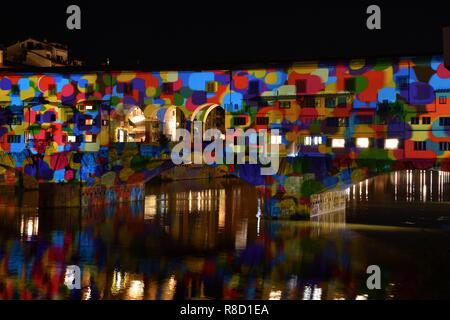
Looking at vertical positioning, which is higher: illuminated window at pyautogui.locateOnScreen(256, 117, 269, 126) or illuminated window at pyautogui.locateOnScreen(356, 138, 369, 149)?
illuminated window at pyautogui.locateOnScreen(256, 117, 269, 126)

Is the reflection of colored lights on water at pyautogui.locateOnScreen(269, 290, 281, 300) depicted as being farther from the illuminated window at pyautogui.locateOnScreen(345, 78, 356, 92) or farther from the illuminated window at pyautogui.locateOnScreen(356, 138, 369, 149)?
the illuminated window at pyautogui.locateOnScreen(345, 78, 356, 92)

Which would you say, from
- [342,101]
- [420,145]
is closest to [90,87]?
[342,101]

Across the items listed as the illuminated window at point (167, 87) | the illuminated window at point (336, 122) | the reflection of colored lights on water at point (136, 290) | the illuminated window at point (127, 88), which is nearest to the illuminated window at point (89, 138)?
the illuminated window at point (127, 88)

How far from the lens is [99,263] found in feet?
90.6

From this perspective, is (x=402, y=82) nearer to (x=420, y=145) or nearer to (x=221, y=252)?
(x=420, y=145)

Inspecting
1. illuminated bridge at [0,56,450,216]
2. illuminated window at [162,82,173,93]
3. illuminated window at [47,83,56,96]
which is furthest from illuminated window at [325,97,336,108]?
illuminated window at [47,83,56,96]

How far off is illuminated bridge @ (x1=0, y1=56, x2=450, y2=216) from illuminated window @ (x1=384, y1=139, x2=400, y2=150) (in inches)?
2.1

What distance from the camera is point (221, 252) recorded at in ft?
100.0

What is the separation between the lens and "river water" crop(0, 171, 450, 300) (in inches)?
902

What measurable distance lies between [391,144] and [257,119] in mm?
7742

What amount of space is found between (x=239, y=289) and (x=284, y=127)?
17982 millimetres
